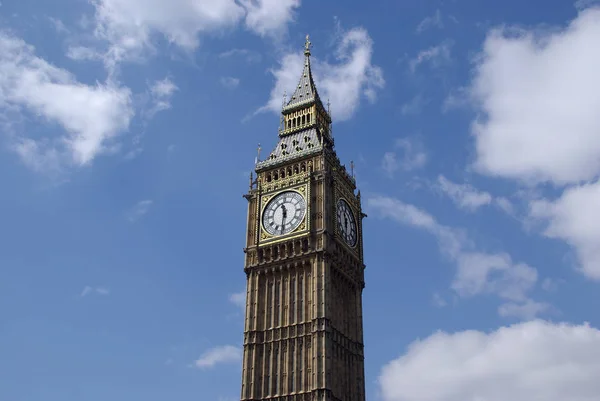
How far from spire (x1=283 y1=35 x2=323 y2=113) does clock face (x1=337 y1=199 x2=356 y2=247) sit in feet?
50.5

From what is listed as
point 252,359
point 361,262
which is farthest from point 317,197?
point 252,359

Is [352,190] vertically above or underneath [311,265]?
above

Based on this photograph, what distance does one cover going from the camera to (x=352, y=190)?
99.7m

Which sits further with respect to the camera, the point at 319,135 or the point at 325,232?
the point at 319,135

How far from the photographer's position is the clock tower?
83125mm

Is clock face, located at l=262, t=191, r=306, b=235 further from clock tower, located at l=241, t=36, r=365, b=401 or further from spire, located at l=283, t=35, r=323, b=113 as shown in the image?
spire, located at l=283, t=35, r=323, b=113

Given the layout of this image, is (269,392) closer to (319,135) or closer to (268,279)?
(268,279)

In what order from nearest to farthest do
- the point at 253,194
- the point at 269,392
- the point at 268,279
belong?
the point at 269,392, the point at 268,279, the point at 253,194

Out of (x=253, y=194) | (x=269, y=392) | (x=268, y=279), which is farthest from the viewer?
(x=253, y=194)

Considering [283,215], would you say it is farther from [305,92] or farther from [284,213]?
[305,92]

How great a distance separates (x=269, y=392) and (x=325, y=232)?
17980 mm

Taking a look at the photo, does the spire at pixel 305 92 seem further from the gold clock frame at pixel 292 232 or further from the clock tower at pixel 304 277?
Answer: the gold clock frame at pixel 292 232

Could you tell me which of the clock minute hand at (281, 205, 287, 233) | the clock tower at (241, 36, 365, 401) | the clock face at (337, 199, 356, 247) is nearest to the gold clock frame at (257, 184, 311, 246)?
the clock tower at (241, 36, 365, 401)

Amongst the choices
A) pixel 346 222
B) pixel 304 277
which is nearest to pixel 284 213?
pixel 346 222
